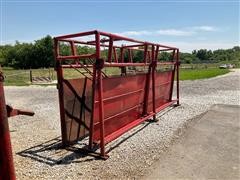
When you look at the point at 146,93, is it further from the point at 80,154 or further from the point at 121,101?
the point at 80,154

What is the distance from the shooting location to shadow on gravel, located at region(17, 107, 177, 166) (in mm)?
4340

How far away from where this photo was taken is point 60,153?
463 cm

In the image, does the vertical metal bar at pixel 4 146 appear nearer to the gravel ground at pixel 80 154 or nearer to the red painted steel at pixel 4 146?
the red painted steel at pixel 4 146

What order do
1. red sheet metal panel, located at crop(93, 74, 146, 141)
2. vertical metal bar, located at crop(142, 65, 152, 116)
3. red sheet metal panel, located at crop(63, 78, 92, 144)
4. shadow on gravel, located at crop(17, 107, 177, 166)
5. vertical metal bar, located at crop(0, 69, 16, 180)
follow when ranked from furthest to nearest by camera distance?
vertical metal bar, located at crop(142, 65, 152, 116) < red sheet metal panel, located at crop(93, 74, 146, 141) < red sheet metal panel, located at crop(63, 78, 92, 144) < shadow on gravel, located at crop(17, 107, 177, 166) < vertical metal bar, located at crop(0, 69, 16, 180)

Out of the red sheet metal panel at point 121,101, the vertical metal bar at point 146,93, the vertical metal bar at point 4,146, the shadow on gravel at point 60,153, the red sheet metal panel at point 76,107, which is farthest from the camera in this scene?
the vertical metal bar at point 146,93

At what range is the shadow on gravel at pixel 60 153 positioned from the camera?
4.34 meters

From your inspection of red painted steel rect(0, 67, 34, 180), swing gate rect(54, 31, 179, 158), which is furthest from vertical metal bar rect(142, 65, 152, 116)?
red painted steel rect(0, 67, 34, 180)

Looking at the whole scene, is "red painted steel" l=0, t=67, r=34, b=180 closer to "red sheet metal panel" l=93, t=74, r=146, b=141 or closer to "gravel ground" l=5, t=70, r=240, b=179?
"gravel ground" l=5, t=70, r=240, b=179

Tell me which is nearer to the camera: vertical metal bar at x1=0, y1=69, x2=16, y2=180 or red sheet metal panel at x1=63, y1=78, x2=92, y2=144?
vertical metal bar at x1=0, y1=69, x2=16, y2=180

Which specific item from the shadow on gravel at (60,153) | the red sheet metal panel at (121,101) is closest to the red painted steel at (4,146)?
the shadow on gravel at (60,153)

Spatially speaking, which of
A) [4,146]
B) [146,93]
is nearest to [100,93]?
[146,93]

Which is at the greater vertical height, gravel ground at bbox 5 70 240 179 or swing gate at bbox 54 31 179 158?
swing gate at bbox 54 31 179 158

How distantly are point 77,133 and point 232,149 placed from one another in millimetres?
3005

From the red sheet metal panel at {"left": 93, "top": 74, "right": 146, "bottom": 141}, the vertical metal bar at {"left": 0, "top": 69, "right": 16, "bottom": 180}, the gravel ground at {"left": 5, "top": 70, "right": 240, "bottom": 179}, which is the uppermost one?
the vertical metal bar at {"left": 0, "top": 69, "right": 16, "bottom": 180}
